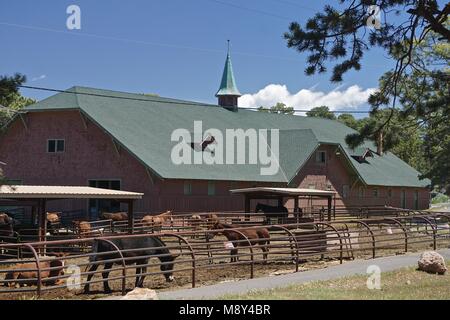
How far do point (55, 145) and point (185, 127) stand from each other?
8.37 m

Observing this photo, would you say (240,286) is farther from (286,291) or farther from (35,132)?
(35,132)

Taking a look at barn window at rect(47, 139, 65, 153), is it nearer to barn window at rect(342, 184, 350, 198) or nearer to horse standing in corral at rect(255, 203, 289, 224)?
horse standing in corral at rect(255, 203, 289, 224)

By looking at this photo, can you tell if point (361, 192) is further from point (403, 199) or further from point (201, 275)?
point (201, 275)

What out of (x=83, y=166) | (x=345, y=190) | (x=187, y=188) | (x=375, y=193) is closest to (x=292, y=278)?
(x=187, y=188)

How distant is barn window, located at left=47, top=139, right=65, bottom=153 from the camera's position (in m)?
42.3

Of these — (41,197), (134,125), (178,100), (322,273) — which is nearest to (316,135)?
(178,100)

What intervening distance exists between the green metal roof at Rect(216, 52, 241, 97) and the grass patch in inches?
1561

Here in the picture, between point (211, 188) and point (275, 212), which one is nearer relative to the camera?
point (275, 212)

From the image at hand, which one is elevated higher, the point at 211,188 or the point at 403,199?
the point at 211,188

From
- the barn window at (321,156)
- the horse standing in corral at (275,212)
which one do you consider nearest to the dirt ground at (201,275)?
the horse standing in corral at (275,212)

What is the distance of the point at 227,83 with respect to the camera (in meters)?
58.1

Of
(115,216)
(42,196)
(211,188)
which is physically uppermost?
(211,188)

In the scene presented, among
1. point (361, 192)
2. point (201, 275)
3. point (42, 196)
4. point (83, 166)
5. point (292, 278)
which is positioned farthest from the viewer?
point (361, 192)

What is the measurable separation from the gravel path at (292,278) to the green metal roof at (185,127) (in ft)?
59.1
